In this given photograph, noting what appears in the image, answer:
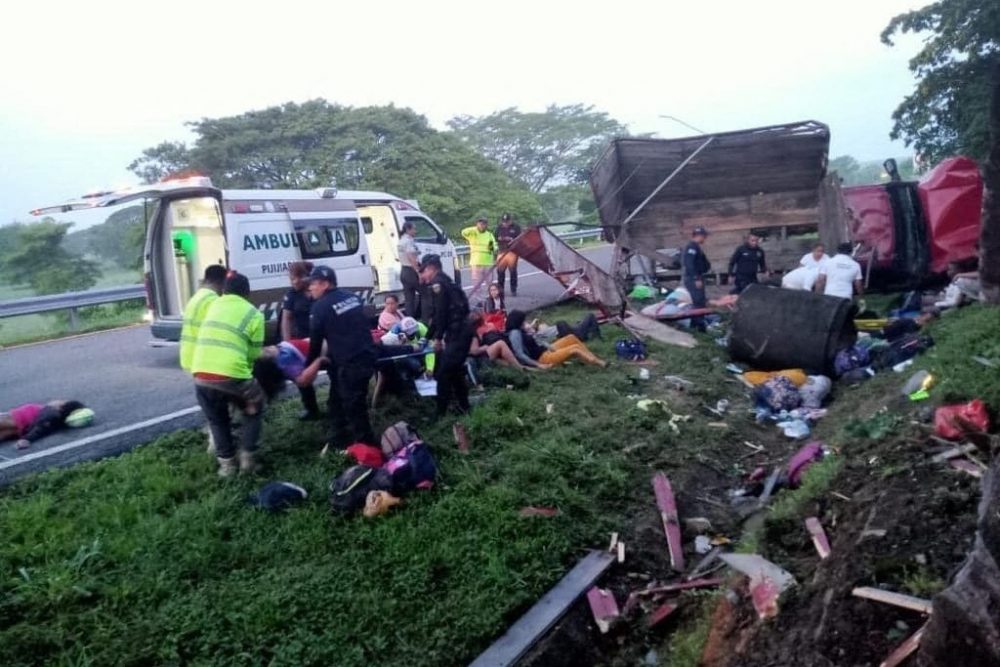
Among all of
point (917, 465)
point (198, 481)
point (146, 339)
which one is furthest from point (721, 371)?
point (146, 339)

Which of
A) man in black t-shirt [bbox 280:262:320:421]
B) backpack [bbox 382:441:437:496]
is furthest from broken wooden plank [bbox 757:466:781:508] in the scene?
man in black t-shirt [bbox 280:262:320:421]

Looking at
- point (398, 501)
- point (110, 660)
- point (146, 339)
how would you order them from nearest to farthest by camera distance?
point (110, 660) → point (398, 501) → point (146, 339)

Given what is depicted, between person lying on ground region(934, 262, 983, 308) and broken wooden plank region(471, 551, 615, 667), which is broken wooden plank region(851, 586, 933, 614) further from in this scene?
person lying on ground region(934, 262, 983, 308)

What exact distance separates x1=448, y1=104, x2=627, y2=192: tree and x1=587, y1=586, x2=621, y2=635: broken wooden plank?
3345 centimetres

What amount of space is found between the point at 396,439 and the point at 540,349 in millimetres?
3542

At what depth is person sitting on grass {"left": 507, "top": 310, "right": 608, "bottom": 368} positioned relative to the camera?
8.56 m

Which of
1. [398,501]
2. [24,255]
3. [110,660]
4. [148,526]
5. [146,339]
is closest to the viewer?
[110,660]

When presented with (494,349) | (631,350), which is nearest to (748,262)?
(631,350)

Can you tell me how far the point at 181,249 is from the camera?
355 inches

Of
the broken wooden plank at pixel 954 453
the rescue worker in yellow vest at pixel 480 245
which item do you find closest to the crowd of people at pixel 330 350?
the broken wooden plank at pixel 954 453

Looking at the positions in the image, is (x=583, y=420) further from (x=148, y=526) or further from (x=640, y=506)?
(x=148, y=526)

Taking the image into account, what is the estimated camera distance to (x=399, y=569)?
168 inches

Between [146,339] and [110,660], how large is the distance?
879 cm

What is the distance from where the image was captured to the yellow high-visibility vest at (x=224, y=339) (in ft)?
17.0
